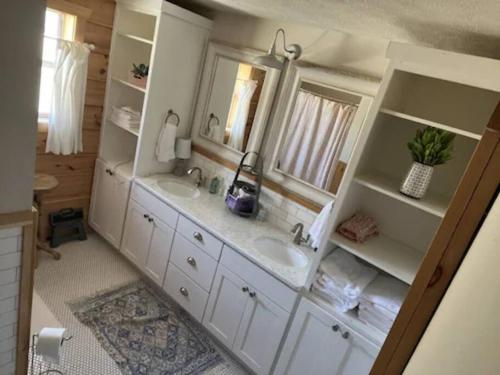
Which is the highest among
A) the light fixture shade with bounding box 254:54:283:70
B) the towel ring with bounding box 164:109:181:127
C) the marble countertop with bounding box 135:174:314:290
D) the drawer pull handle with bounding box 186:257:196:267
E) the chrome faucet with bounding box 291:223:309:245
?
the light fixture shade with bounding box 254:54:283:70

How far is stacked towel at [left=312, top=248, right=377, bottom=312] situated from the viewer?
1.70 meters

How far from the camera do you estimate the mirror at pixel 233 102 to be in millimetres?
2529

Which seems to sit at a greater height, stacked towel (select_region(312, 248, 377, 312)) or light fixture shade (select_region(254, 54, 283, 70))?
light fixture shade (select_region(254, 54, 283, 70))

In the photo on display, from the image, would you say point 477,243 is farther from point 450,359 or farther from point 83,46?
point 83,46

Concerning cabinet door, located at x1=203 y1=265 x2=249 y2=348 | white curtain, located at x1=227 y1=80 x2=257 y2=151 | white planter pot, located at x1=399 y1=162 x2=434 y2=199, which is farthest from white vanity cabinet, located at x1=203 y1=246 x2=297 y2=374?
white curtain, located at x1=227 y1=80 x2=257 y2=151

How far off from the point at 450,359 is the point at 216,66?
2575 mm

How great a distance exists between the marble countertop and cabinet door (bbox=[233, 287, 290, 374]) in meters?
0.19

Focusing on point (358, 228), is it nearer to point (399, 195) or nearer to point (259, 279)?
point (399, 195)

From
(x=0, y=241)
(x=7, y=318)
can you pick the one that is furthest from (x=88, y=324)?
(x=0, y=241)

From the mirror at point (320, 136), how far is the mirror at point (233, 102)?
34 centimetres

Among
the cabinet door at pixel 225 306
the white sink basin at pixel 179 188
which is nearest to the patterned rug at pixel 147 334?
the cabinet door at pixel 225 306

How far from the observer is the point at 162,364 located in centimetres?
213

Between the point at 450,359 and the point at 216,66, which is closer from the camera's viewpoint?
the point at 450,359

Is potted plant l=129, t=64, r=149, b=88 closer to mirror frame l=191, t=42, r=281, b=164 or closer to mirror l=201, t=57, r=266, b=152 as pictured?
mirror frame l=191, t=42, r=281, b=164
